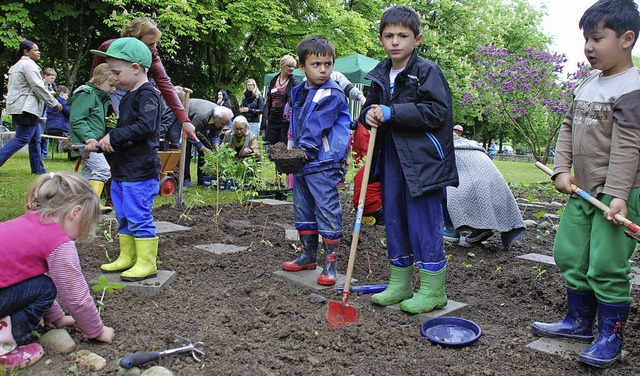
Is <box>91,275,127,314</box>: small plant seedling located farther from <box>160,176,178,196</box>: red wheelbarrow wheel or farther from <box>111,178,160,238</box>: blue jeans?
<box>160,176,178,196</box>: red wheelbarrow wheel

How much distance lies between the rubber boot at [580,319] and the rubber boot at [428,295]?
0.65 meters

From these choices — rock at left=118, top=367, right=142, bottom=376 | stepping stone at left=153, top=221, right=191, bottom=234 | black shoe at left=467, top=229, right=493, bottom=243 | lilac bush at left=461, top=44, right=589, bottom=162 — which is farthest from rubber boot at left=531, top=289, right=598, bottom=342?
lilac bush at left=461, top=44, right=589, bottom=162

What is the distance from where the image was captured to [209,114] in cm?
848

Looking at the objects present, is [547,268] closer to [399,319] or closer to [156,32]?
[399,319]

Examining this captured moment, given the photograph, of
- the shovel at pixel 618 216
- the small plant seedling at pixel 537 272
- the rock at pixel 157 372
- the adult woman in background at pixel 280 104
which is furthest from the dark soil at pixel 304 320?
A: the adult woman in background at pixel 280 104

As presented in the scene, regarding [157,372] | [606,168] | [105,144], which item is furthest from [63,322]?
[606,168]

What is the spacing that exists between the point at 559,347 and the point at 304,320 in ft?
4.43

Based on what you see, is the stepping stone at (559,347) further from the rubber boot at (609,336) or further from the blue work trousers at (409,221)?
the blue work trousers at (409,221)

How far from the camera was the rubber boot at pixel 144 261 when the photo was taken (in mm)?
3545

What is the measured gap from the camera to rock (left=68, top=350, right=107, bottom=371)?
7.85ft

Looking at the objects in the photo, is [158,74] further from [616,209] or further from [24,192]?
[616,209]

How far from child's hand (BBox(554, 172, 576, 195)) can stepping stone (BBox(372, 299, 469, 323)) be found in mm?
971

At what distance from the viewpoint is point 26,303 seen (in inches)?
97.0

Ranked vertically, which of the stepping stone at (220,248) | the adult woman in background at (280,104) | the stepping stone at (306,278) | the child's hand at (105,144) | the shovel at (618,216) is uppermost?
the adult woman in background at (280,104)
